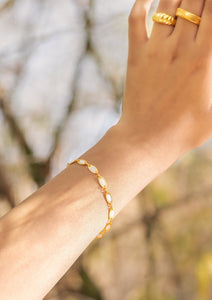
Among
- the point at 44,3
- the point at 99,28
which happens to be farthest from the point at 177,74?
the point at 44,3

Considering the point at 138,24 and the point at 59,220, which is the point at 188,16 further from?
the point at 59,220

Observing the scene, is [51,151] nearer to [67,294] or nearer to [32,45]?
[32,45]

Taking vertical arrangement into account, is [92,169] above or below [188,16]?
below

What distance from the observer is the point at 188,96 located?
2.18 feet

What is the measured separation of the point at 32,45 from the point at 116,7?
30 centimetres

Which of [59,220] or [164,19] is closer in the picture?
[59,220]

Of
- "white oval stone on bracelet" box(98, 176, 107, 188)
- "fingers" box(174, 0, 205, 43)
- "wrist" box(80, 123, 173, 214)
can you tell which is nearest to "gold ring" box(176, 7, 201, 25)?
"fingers" box(174, 0, 205, 43)

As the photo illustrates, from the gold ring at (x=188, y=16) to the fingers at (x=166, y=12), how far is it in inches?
0.6

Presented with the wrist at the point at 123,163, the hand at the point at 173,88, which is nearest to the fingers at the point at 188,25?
the hand at the point at 173,88

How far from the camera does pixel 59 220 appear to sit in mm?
529

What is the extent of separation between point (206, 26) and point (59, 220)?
0.42 m

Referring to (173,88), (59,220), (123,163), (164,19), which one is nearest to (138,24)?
(164,19)

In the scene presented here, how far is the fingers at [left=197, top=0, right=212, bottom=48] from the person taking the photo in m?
0.66

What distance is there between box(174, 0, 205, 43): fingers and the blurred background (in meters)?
0.50
